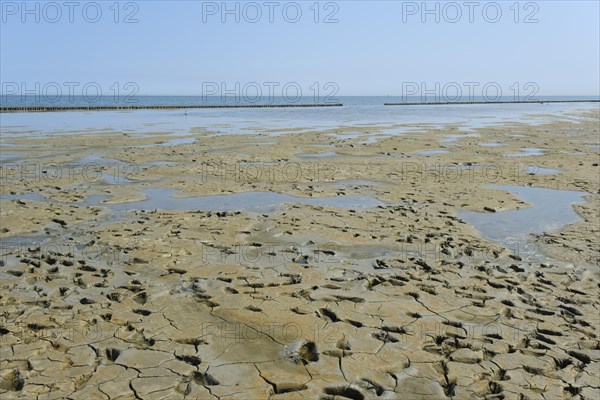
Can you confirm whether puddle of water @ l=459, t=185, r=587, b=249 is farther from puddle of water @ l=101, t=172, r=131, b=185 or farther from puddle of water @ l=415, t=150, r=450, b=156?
puddle of water @ l=101, t=172, r=131, b=185

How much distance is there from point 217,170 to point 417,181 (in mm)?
5484

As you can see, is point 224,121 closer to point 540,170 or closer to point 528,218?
point 540,170

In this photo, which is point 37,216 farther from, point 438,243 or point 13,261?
point 438,243

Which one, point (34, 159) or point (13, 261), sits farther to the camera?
point (34, 159)

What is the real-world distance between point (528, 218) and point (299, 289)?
5.32 meters

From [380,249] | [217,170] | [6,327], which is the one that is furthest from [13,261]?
[217,170]

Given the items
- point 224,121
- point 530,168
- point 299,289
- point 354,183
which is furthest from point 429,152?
point 224,121

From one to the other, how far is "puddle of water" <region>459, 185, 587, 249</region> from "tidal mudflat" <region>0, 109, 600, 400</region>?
54mm

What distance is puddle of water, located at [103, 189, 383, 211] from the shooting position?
9.93m

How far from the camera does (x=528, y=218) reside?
360 inches

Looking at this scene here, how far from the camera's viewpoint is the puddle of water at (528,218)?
811 centimetres

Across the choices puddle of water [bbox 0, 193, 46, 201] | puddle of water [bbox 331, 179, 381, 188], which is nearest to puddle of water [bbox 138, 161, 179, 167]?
puddle of water [bbox 0, 193, 46, 201]

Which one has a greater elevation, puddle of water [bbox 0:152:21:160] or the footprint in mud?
puddle of water [bbox 0:152:21:160]

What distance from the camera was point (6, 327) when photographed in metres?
4.73
